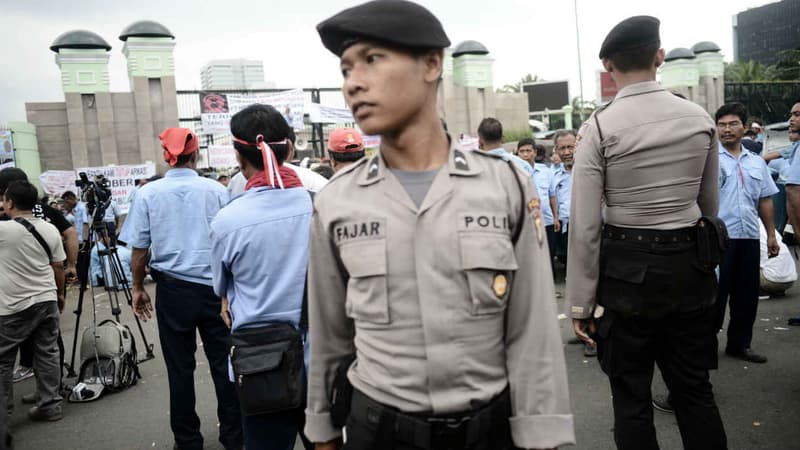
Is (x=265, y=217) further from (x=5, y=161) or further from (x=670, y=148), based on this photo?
(x=5, y=161)

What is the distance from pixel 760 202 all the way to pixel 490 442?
4.35m

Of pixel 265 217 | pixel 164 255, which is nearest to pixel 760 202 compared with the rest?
pixel 265 217

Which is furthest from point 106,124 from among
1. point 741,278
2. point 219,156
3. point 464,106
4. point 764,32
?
point 764,32

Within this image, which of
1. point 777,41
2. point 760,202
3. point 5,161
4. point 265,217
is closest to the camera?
point 265,217

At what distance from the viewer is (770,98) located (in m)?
Answer: 31.2

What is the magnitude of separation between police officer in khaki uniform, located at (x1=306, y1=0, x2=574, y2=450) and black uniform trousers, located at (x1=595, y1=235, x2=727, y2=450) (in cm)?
127

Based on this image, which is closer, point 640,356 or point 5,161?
point 640,356

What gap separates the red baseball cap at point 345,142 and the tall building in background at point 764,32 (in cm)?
5598

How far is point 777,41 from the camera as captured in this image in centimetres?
5897

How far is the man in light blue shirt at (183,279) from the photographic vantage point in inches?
156

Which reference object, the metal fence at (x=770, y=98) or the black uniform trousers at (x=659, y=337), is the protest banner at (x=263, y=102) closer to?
the black uniform trousers at (x=659, y=337)

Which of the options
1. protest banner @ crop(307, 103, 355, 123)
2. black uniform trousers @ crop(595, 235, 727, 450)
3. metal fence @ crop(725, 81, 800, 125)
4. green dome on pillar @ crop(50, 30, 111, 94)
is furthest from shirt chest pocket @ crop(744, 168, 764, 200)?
metal fence @ crop(725, 81, 800, 125)

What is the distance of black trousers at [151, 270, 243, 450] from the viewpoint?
13.0 ft

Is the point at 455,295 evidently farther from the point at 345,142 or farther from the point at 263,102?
the point at 263,102
